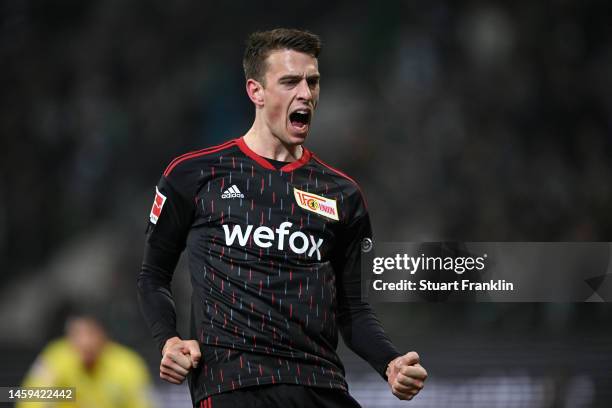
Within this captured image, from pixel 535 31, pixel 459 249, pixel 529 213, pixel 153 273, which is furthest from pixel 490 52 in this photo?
pixel 153 273

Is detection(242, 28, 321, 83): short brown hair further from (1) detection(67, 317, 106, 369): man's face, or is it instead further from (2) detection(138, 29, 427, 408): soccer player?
(1) detection(67, 317, 106, 369): man's face

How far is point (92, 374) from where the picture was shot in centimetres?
Answer: 463

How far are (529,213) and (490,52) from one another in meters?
1.44

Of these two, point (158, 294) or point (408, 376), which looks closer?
point (408, 376)

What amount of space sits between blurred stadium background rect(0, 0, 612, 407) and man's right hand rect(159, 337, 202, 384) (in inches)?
140

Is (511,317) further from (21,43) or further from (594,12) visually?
(21,43)

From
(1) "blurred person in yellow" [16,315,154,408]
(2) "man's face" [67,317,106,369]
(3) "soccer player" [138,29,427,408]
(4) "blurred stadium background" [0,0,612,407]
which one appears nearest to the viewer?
(3) "soccer player" [138,29,427,408]

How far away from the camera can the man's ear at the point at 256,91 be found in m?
2.54

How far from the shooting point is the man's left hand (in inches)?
86.7

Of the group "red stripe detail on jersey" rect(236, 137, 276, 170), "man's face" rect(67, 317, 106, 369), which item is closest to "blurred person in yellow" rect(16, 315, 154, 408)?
"man's face" rect(67, 317, 106, 369)

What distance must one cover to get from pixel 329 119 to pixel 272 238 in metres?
4.47

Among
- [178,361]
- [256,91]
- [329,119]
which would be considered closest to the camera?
[178,361]

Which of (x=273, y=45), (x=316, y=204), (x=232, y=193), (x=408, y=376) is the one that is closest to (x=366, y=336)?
(x=408, y=376)

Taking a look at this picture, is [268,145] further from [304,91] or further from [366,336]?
[366,336]
